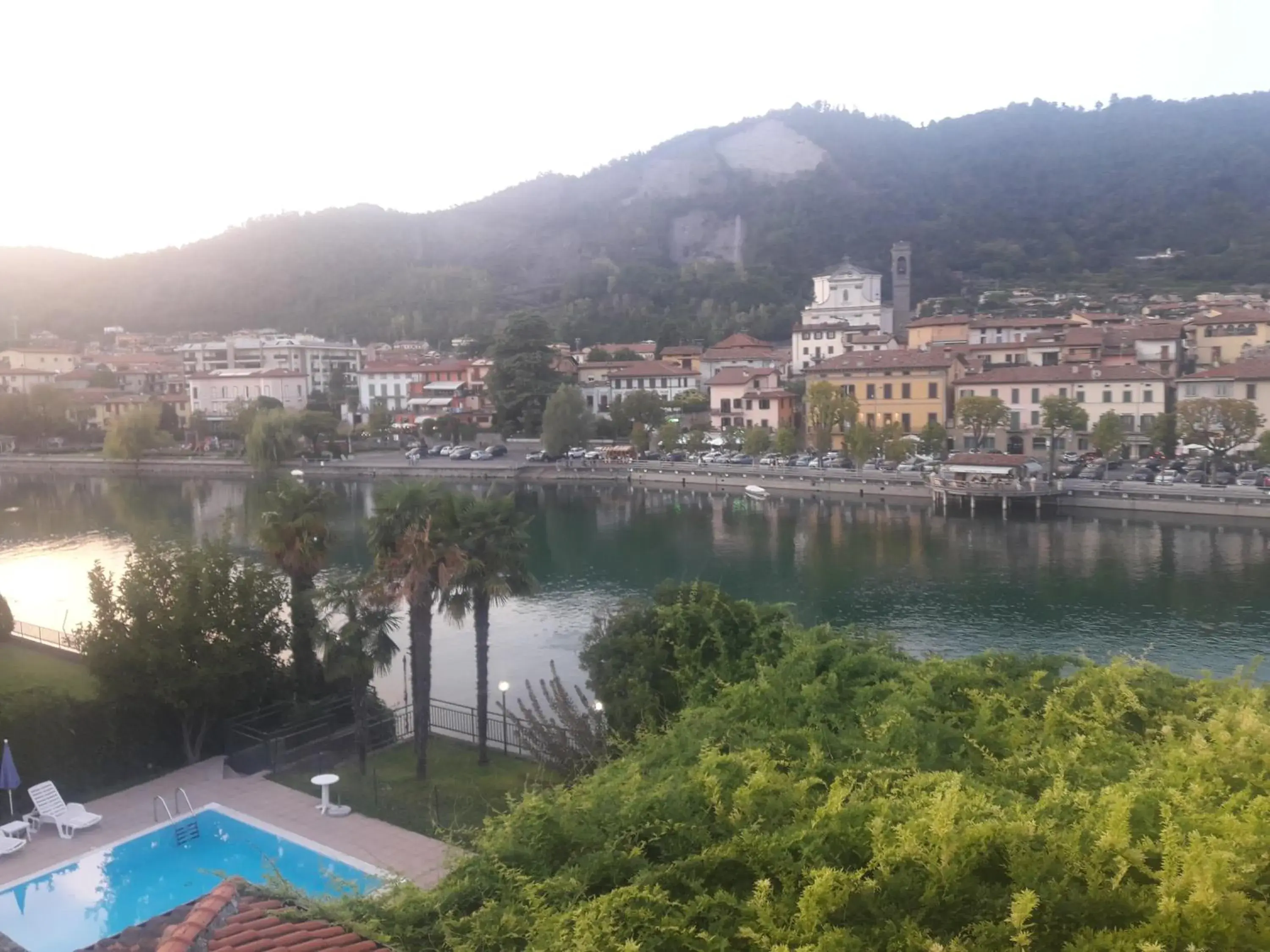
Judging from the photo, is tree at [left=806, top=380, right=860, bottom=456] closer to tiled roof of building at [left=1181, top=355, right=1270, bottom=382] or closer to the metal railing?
tiled roof of building at [left=1181, top=355, right=1270, bottom=382]

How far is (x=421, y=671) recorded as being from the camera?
16.2 meters

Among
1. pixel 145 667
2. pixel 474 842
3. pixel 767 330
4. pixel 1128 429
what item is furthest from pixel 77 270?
pixel 474 842

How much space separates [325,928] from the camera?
627 centimetres

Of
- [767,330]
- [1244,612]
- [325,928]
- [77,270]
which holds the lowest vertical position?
[1244,612]

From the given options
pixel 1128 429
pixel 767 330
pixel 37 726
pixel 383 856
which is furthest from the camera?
pixel 767 330

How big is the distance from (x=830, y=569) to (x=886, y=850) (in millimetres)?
30954

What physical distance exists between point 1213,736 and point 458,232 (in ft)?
647

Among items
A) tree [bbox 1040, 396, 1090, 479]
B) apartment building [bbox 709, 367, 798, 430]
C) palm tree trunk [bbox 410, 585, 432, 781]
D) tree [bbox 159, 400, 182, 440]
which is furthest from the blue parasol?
tree [bbox 159, 400, 182, 440]

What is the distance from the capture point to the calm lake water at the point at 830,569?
87.2ft

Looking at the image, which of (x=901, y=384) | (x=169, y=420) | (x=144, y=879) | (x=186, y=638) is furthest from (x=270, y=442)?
(x=144, y=879)

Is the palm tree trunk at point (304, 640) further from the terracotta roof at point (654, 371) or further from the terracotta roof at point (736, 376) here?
the terracotta roof at point (654, 371)

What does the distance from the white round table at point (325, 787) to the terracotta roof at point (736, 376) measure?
58.8m

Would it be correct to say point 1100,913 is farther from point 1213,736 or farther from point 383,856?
point 383,856

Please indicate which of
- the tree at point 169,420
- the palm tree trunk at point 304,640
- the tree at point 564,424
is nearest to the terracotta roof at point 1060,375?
the tree at point 564,424
